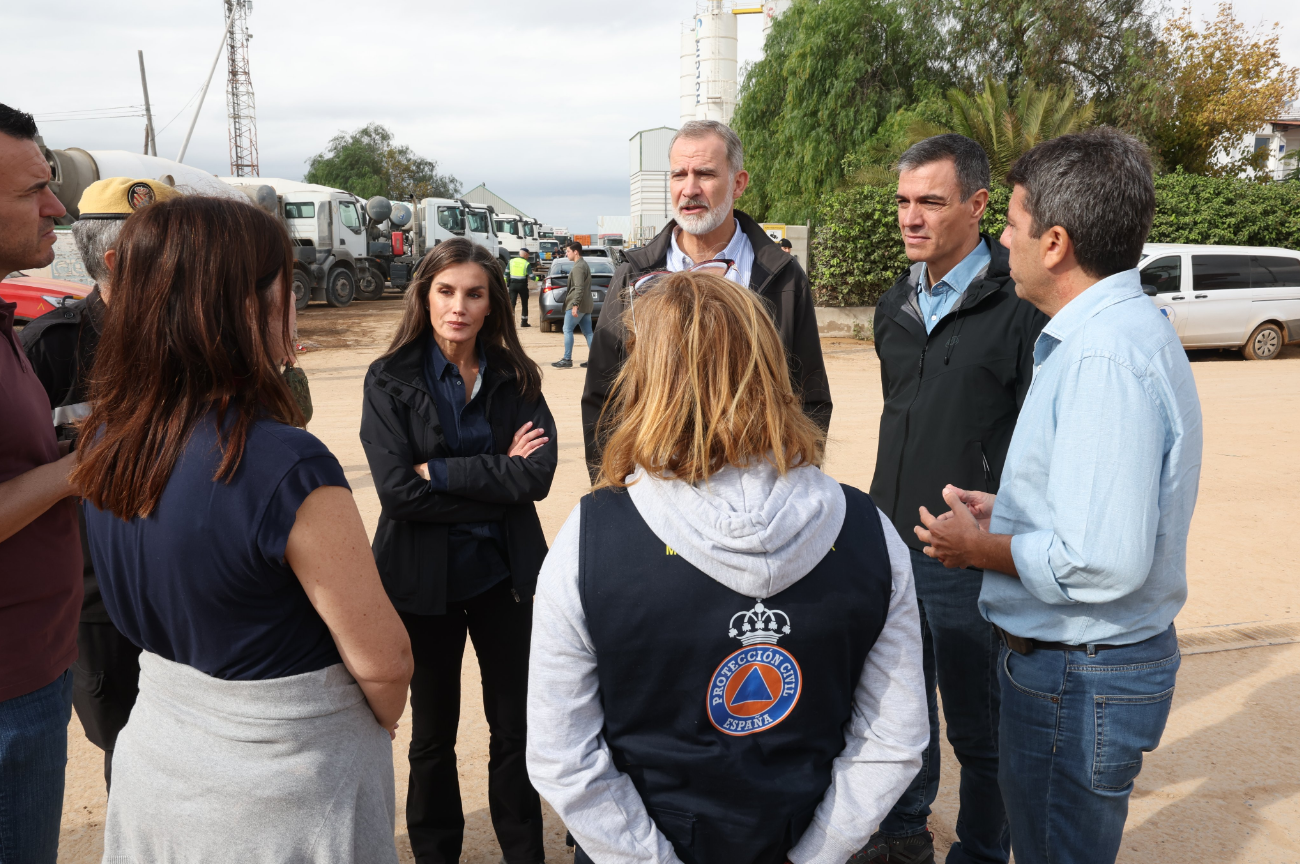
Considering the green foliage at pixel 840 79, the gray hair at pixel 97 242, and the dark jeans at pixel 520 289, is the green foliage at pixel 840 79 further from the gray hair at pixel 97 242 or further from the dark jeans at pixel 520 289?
the gray hair at pixel 97 242

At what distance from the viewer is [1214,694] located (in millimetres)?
3988

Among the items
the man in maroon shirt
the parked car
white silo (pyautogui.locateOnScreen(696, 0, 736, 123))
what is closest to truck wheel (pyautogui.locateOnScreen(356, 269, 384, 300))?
the parked car

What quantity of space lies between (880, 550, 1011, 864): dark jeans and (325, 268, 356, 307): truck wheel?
22403mm

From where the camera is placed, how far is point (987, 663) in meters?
2.76

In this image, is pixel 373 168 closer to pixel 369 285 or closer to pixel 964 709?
pixel 369 285

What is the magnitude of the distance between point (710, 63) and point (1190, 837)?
7748 centimetres

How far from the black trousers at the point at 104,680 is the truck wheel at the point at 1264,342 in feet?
55.3

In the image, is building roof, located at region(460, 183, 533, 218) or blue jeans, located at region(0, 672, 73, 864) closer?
blue jeans, located at region(0, 672, 73, 864)

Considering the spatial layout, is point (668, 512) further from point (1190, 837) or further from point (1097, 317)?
point (1190, 837)

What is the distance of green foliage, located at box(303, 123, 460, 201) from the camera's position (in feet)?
177

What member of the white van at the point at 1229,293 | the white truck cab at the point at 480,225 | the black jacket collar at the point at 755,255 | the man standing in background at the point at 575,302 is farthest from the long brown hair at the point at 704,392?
the white truck cab at the point at 480,225

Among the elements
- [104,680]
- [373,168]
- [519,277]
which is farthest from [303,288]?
[373,168]

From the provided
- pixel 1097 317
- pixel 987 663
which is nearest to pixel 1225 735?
pixel 987 663

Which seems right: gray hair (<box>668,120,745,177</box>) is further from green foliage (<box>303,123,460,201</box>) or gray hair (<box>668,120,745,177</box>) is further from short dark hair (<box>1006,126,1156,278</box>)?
green foliage (<box>303,123,460,201</box>)
